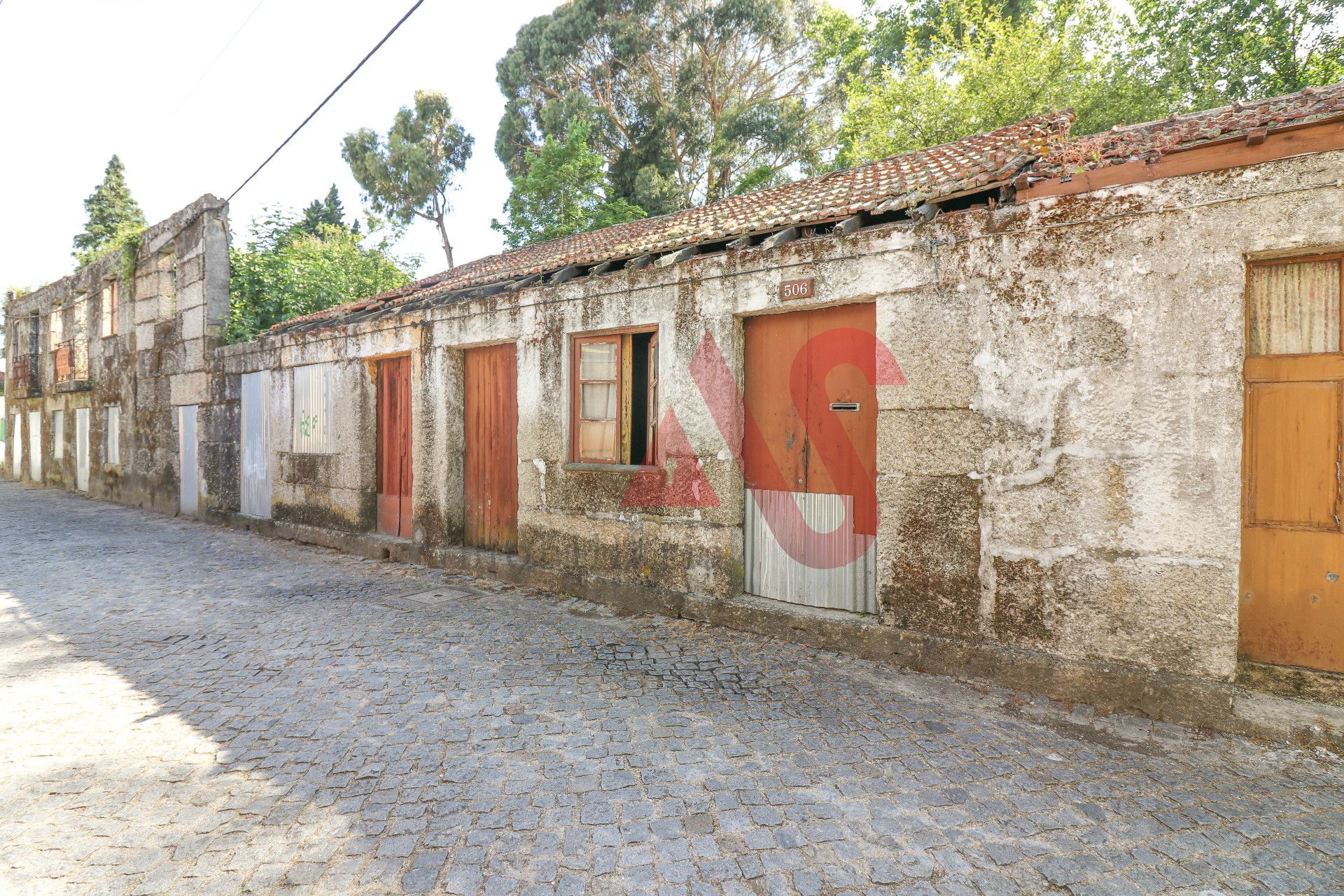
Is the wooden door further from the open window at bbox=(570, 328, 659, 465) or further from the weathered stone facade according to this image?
the weathered stone facade

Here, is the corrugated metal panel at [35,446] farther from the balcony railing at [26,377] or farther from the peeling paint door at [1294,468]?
the peeling paint door at [1294,468]

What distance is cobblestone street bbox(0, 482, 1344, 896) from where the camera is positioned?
242cm

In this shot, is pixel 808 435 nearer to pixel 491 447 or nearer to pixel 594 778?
pixel 594 778

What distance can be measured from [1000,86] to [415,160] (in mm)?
20343

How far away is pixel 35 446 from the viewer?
20.0 m

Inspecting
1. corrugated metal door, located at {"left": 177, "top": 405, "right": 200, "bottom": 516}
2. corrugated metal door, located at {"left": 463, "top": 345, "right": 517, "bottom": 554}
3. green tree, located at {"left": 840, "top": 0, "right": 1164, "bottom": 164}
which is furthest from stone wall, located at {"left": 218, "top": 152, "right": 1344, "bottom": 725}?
green tree, located at {"left": 840, "top": 0, "right": 1164, "bottom": 164}

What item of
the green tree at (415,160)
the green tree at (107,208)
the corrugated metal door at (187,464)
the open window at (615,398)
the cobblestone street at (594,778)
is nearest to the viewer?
→ the cobblestone street at (594,778)

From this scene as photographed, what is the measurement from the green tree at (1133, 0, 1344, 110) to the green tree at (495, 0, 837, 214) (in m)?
9.03

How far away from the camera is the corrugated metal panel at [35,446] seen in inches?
776

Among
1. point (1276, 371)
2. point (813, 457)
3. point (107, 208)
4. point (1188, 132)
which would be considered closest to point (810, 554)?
point (813, 457)

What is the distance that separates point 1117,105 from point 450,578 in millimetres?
19655

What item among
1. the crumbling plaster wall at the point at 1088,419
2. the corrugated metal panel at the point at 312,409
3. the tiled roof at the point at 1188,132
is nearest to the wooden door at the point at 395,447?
the corrugated metal panel at the point at 312,409

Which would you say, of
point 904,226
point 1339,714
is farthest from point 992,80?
point 1339,714

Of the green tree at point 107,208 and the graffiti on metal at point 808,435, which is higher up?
the green tree at point 107,208
